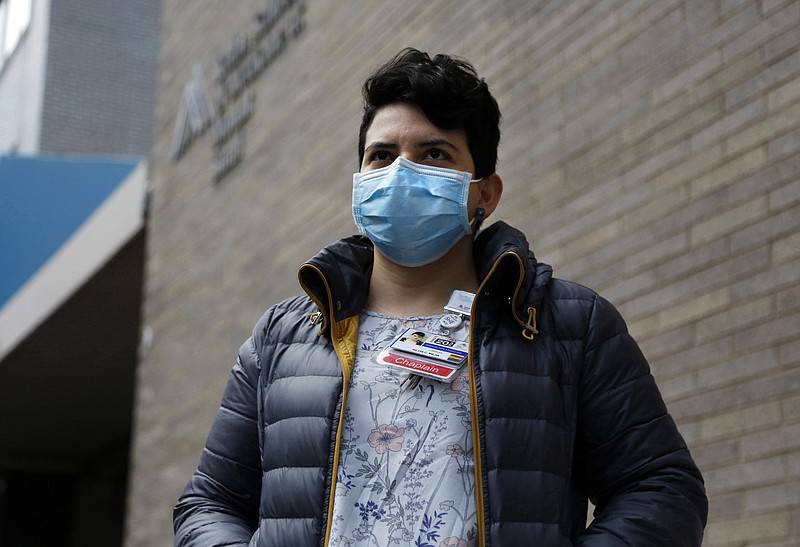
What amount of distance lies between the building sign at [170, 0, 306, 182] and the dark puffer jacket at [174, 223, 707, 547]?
590cm

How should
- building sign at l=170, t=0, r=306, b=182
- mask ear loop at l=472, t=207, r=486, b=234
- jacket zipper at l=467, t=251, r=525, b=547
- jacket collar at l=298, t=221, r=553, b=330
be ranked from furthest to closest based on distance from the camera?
building sign at l=170, t=0, r=306, b=182 < mask ear loop at l=472, t=207, r=486, b=234 < jacket collar at l=298, t=221, r=553, b=330 < jacket zipper at l=467, t=251, r=525, b=547

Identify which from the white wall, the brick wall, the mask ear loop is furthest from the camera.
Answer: the white wall

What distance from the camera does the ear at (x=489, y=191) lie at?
2605mm

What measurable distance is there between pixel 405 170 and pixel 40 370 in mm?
14010

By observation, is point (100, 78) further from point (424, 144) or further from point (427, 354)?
point (427, 354)

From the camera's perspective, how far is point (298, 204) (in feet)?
25.3

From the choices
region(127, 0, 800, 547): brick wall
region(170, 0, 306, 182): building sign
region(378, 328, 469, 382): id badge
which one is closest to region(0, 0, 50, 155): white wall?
region(170, 0, 306, 182): building sign

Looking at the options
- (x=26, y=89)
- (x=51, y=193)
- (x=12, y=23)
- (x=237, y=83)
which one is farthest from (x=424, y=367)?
(x=12, y=23)

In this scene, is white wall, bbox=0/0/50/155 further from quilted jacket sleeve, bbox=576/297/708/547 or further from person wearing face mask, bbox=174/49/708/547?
quilted jacket sleeve, bbox=576/297/708/547

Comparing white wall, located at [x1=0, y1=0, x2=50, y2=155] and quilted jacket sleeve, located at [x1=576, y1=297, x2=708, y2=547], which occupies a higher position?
white wall, located at [x1=0, y1=0, x2=50, y2=155]

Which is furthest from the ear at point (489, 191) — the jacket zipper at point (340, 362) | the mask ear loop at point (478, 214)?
the jacket zipper at point (340, 362)

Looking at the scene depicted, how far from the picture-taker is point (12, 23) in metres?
18.4

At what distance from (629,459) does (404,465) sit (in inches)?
15.8

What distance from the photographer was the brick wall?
3.99 metres
